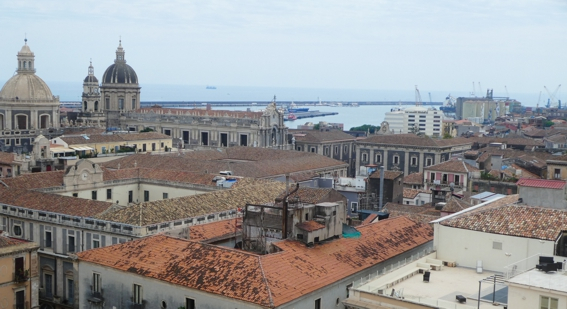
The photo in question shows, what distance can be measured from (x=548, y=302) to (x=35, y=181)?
31788 millimetres

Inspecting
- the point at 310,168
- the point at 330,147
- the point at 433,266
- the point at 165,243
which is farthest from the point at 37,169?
the point at 330,147

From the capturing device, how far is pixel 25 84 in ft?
261

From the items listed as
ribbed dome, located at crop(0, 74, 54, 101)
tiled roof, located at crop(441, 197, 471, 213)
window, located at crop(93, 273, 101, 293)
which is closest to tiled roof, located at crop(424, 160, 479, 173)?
tiled roof, located at crop(441, 197, 471, 213)

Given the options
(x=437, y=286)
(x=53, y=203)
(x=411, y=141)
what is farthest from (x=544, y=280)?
(x=411, y=141)

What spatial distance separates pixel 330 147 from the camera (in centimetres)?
9131

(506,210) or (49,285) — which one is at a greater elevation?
(506,210)

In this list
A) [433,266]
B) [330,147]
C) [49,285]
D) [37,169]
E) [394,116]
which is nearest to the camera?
[433,266]

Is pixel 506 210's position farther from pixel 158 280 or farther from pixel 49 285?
pixel 49 285

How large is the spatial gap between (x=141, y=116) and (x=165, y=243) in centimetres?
6997

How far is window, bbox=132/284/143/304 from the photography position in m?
23.4

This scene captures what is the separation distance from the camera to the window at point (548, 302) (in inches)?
703

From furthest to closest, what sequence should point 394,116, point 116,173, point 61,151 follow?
point 394,116 → point 61,151 → point 116,173

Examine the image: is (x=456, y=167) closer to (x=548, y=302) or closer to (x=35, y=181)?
(x=35, y=181)

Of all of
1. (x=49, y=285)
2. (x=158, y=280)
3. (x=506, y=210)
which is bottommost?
(x=49, y=285)
